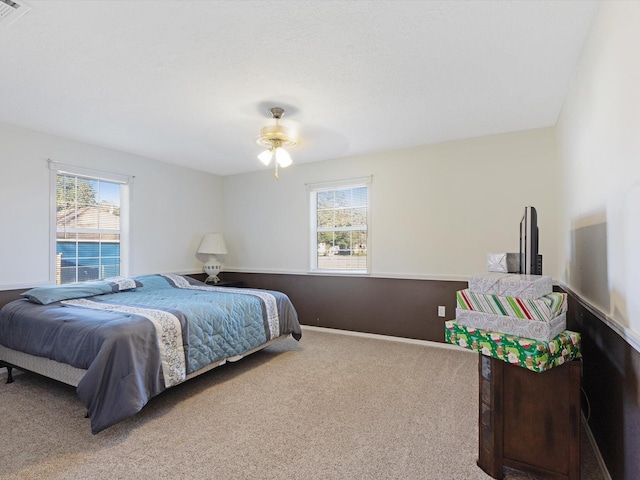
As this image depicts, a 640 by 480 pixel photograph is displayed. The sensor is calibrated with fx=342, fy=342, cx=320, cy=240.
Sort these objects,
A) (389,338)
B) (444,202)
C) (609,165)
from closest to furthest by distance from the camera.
→ 1. (609,165)
2. (444,202)
3. (389,338)

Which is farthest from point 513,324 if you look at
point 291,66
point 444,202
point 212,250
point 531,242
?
point 212,250

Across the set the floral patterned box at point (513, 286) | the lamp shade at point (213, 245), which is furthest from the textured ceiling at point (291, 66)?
the lamp shade at point (213, 245)

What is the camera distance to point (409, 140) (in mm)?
3850

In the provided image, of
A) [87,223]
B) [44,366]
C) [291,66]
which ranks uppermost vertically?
[291,66]

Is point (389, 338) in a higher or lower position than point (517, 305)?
lower

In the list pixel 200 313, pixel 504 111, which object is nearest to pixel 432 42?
pixel 504 111

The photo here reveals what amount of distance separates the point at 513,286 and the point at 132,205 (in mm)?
4313

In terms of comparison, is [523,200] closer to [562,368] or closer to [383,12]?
[562,368]

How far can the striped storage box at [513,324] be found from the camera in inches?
60.0

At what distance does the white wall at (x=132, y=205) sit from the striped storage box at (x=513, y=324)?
13.2ft

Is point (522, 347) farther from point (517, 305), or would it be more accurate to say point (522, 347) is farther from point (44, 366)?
point (44, 366)

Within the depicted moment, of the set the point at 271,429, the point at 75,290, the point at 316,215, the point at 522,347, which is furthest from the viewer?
the point at 316,215

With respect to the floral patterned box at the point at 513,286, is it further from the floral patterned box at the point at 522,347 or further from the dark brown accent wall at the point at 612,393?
the dark brown accent wall at the point at 612,393

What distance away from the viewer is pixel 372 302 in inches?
170
